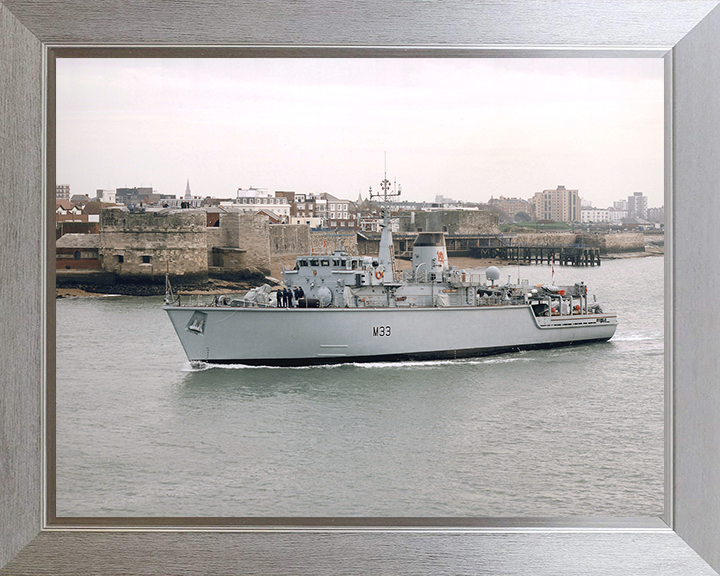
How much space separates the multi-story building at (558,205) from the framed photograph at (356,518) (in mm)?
2060

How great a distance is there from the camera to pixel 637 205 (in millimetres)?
3658

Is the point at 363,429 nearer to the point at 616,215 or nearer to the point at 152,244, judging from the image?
the point at 616,215

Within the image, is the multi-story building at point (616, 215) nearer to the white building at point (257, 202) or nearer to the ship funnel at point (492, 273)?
the white building at point (257, 202)

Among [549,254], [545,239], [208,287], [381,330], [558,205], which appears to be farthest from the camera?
[381,330]

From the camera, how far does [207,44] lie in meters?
2.33

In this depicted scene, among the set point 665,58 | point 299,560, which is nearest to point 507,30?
point 665,58

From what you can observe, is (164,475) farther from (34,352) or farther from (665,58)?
(665,58)

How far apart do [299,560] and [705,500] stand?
1.41 meters

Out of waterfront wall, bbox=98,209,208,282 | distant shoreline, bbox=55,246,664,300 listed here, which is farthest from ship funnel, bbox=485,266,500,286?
waterfront wall, bbox=98,209,208,282

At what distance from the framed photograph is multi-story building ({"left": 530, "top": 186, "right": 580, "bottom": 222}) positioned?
206cm

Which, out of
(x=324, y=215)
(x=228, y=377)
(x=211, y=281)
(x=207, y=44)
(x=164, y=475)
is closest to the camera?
(x=207, y=44)

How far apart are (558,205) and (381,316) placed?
3850 mm

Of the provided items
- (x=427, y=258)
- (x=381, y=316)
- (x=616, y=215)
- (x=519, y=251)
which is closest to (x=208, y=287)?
(x=381, y=316)

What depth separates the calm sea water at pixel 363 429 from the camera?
331cm
